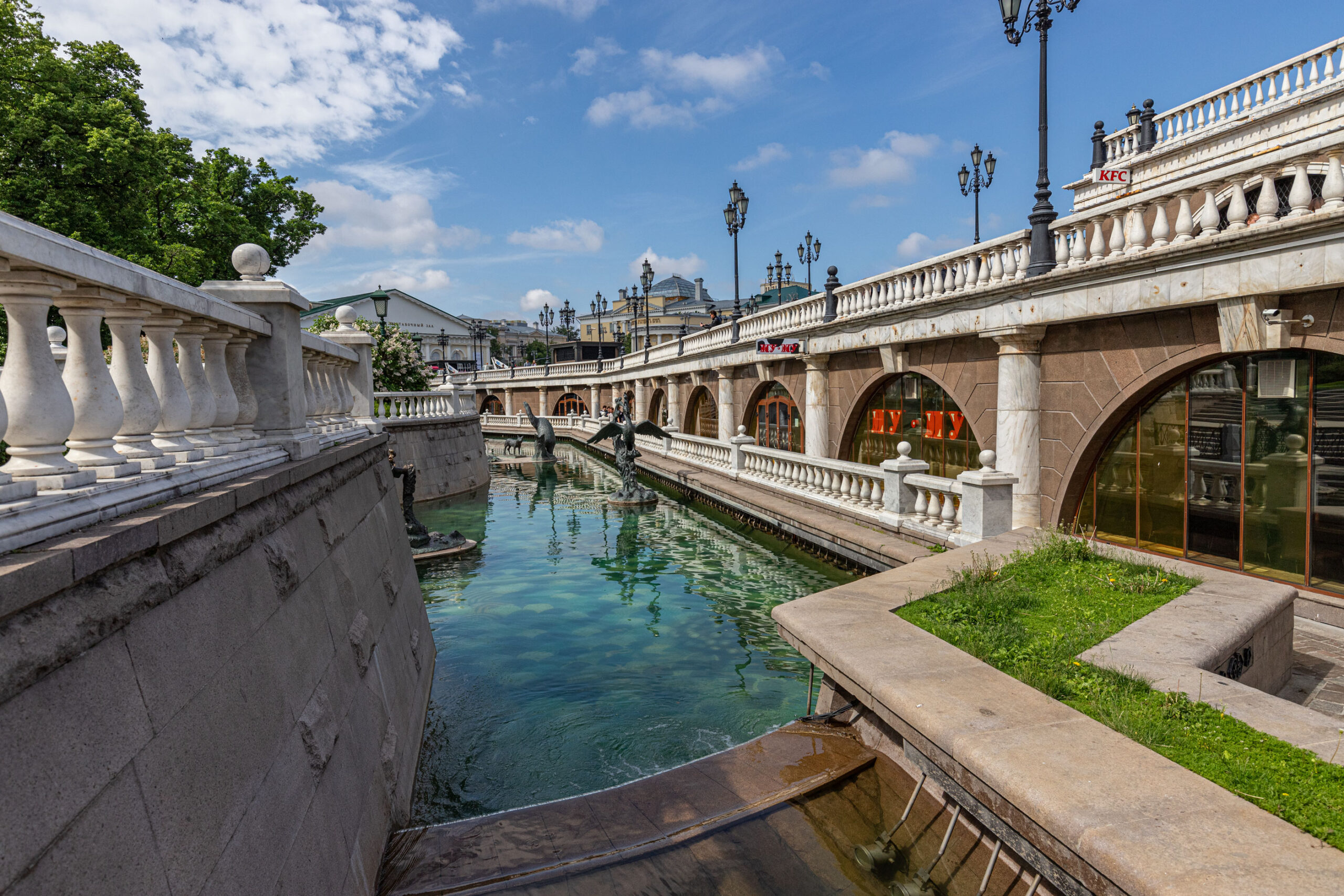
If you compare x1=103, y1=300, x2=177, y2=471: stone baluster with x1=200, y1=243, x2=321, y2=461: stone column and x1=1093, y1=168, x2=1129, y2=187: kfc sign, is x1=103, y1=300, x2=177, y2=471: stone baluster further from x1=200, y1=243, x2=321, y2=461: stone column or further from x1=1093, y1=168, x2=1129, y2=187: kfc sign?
x1=1093, y1=168, x2=1129, y2=187: kfc sign

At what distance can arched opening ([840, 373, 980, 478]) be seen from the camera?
1398 centimetres

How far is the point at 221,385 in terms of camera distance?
13.7 feet

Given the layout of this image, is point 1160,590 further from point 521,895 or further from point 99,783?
point 99,783

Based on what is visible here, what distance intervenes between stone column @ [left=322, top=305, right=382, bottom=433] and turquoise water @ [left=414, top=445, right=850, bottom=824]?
3.14 meters

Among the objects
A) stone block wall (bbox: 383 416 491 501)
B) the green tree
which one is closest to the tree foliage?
the green tree

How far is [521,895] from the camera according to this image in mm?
3627

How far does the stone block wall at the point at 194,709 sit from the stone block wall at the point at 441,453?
15.4 metres

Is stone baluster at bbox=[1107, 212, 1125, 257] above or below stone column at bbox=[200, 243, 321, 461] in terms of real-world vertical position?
above

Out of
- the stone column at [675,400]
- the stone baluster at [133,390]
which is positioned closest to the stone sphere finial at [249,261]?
the stone baluster at [133,390]

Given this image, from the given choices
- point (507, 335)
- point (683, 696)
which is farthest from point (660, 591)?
point (507, 335)

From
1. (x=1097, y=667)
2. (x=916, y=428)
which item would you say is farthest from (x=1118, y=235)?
(x=1097, y=667)

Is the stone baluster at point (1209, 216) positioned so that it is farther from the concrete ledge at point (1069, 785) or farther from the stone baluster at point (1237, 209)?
the concrete ledge at point (1069, 785)

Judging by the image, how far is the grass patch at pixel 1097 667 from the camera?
317 centimetres

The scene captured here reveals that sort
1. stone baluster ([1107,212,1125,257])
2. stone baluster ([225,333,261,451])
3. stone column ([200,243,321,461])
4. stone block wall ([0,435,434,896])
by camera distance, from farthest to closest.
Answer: stone baluster ([1107,212,1125,257]) → stone column ([200,243,321,461]) → stone baluster ([225,333,261,451]) → stone block wall ([0,435,434,896])
